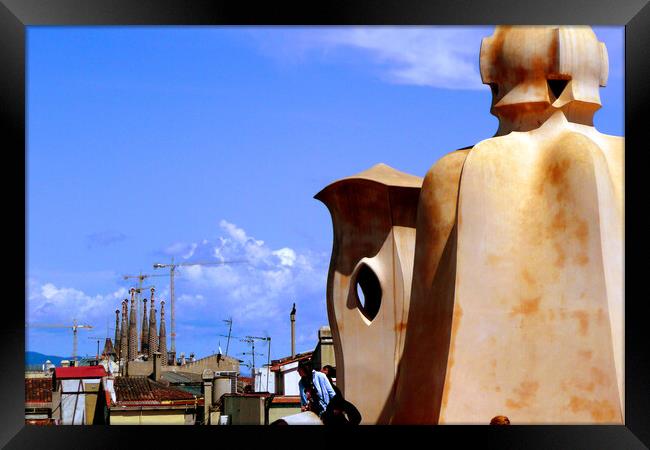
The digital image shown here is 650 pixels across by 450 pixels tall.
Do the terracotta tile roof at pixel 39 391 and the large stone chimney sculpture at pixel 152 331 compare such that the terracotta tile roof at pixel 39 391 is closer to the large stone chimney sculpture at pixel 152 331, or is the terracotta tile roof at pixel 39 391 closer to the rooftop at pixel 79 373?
the rooftop at pixel 79 373

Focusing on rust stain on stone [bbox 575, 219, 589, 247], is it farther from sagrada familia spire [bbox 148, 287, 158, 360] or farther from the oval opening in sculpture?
sagrada familia spire [bbox 148, 287, 158, 360]

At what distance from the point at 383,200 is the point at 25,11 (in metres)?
10.1

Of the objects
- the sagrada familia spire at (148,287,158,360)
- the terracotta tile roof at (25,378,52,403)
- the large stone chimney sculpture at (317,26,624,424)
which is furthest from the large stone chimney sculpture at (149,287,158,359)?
the large stone chimney sculpture at (317,26,624,424)

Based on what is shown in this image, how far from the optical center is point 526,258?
41.2 feet

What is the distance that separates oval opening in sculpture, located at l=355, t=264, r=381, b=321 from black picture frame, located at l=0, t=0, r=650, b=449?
31.8 feet

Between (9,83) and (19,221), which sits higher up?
(9,83)

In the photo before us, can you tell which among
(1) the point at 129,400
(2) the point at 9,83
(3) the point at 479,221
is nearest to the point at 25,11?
(2) the point at 9,83

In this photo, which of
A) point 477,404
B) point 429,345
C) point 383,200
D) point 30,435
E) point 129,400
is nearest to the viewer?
point 30,435

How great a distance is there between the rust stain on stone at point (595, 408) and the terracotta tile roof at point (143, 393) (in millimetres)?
14109

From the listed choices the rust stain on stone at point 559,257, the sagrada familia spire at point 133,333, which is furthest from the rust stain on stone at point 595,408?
the sagrada familia spire at point 133,333

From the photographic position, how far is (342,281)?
18609 millimetres

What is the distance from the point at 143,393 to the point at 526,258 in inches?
646

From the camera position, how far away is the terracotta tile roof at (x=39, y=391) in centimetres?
2692

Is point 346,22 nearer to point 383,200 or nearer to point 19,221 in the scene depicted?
point 19,221
